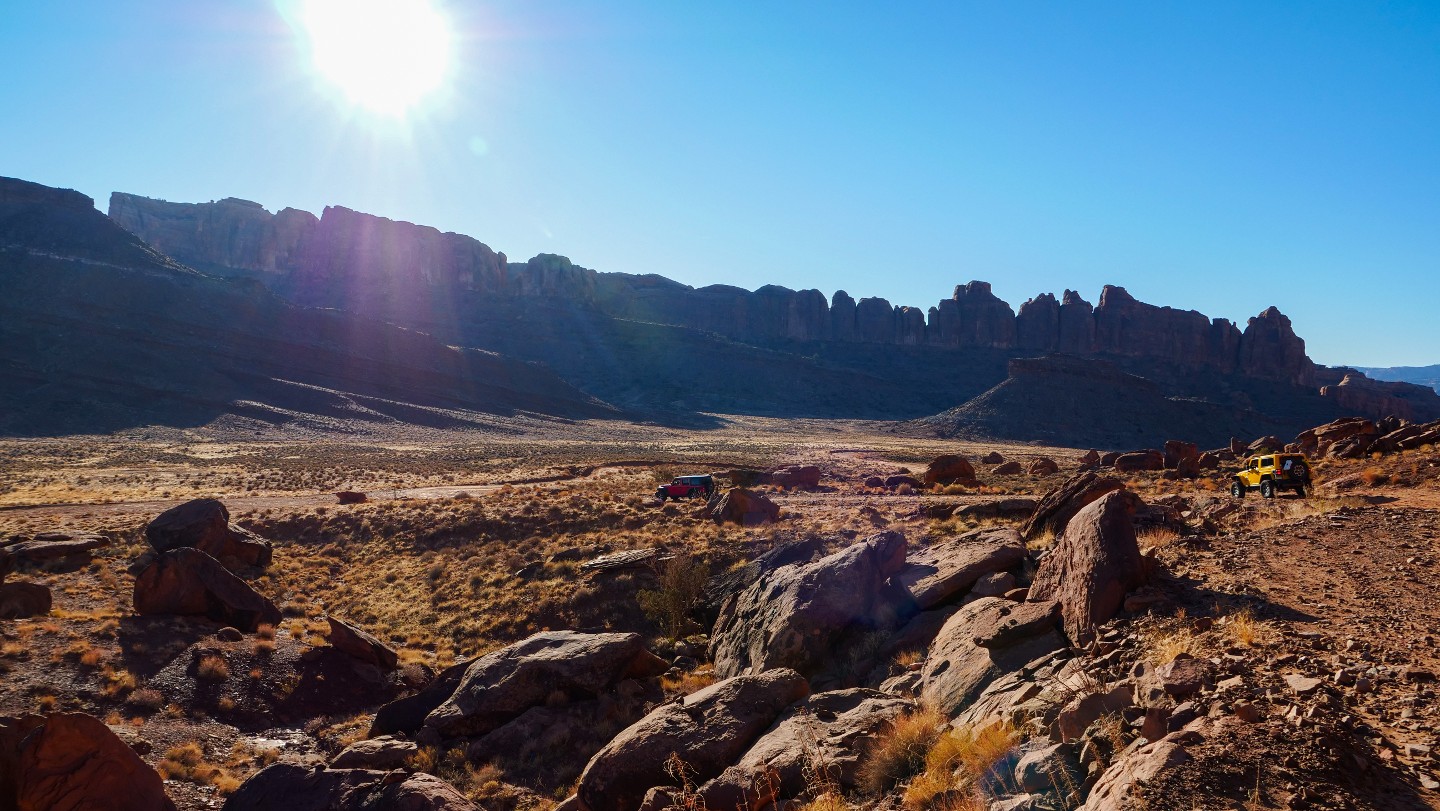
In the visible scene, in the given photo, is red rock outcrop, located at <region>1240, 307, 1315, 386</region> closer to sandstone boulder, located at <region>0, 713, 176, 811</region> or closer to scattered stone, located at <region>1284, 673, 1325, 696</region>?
scattered stone, located at <region>1284, 673, 1325, 696</region>

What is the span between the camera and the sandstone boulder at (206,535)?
68.8 ft

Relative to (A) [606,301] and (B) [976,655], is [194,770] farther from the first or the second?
(A) [606,301]

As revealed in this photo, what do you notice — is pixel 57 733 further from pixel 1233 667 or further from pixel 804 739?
pixel 1233 667

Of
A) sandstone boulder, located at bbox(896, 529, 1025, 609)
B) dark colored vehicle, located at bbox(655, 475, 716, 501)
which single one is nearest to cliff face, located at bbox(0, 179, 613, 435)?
dark colored vehicle, located at bbox(655, 475, 716, 501)

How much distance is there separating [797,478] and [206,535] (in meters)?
26.5

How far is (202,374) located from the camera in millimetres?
87312

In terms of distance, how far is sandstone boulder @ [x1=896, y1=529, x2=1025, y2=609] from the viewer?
470 inches

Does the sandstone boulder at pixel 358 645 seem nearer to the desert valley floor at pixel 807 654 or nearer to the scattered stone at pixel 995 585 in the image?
the desert valley floor at pixel 807 654

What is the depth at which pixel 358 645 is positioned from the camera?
15.3 meters

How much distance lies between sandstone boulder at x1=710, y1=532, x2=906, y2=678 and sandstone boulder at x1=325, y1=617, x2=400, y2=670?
6754mm

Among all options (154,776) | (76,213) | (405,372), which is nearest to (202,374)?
(405,372)

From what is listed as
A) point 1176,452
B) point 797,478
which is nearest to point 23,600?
point 797,478

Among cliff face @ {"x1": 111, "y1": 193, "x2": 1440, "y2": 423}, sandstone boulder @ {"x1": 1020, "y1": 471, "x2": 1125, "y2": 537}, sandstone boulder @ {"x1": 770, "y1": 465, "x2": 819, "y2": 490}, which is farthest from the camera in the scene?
cliff face @ {"x1": 111, "y1": 193, "x2": 1440, "y2": 423}

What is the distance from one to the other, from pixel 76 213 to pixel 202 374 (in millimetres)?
48305
